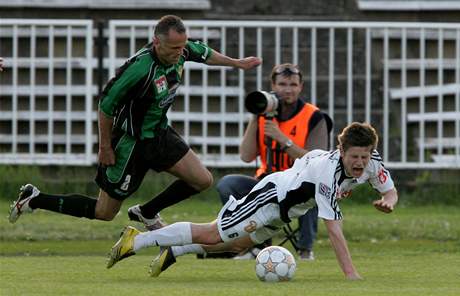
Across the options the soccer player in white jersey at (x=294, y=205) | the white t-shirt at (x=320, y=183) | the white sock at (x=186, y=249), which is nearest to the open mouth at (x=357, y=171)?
the soccer player in white jersey at (x=294, y=205)

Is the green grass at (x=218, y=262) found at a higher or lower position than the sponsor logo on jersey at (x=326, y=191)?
lower

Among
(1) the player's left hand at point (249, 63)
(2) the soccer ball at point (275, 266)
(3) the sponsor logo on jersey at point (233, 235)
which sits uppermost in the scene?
(1) the player's left hand at point (249, 63)

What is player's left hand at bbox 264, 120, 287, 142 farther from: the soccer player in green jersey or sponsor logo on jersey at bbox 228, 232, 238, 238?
sponsor logo on jersey at bbox 228, 232, 238, 238

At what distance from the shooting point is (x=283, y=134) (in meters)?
13.3

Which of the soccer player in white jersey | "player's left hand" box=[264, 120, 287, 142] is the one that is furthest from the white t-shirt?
"player's left hand" box=[264, 120, 287, 142]

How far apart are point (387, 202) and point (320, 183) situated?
464mm

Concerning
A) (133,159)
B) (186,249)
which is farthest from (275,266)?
(133,159)

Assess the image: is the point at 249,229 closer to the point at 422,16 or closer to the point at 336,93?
the point at 336,93

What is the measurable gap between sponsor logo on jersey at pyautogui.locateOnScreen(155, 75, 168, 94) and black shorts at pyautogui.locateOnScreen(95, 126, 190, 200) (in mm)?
482

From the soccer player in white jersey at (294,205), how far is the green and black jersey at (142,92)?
0.97 m

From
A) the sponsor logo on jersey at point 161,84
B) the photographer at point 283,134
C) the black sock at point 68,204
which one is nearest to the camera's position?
the sponsor logo on jersey at point 161,84

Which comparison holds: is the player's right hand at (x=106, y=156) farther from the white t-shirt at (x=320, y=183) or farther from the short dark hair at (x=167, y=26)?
the white t-shirt at (x=320, y=183)

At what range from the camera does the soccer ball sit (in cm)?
1027

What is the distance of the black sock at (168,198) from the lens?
12.0 m
